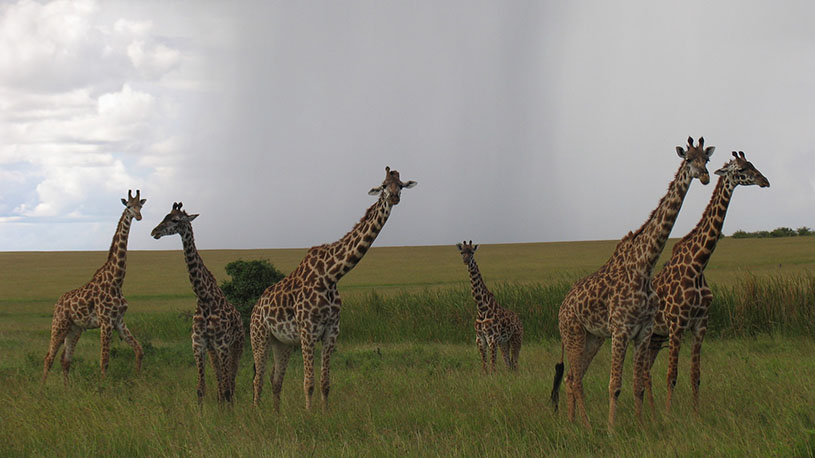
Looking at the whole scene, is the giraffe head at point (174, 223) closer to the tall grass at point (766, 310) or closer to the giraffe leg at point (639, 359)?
the giraffe leg at point (639, 359)

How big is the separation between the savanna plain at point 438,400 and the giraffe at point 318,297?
91cm

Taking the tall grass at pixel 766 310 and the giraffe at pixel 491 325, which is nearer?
the giraffe at pixel 491 325

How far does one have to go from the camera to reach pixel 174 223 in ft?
31.9

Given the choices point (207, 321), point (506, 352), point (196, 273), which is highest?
point (196, 273)

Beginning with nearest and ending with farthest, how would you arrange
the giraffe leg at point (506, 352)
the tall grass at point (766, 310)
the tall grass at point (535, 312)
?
the giraffe leg at point (506, 352)
the tall grass at point (766, 310)
the tall grass at point (535, 312)


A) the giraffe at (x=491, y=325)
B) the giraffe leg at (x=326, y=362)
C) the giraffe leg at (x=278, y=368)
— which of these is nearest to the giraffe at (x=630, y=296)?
the giraffe leg at (x=326, y=362)

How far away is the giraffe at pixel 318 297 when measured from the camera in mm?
9312

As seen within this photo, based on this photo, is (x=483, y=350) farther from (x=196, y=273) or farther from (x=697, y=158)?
(x=697, y=158)

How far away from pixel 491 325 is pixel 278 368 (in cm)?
503

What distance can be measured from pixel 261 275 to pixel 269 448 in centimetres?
1201

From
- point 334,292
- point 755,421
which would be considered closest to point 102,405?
point 334,292

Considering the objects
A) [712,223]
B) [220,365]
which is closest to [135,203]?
[220,365]

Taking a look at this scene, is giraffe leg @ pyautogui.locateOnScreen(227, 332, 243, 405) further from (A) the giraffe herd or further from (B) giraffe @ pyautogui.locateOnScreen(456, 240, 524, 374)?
(B) giraffe @ pyautogui.locateOnScreen(456, 240, 524, 374)

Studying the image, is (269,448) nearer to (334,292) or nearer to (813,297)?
(334,292)
